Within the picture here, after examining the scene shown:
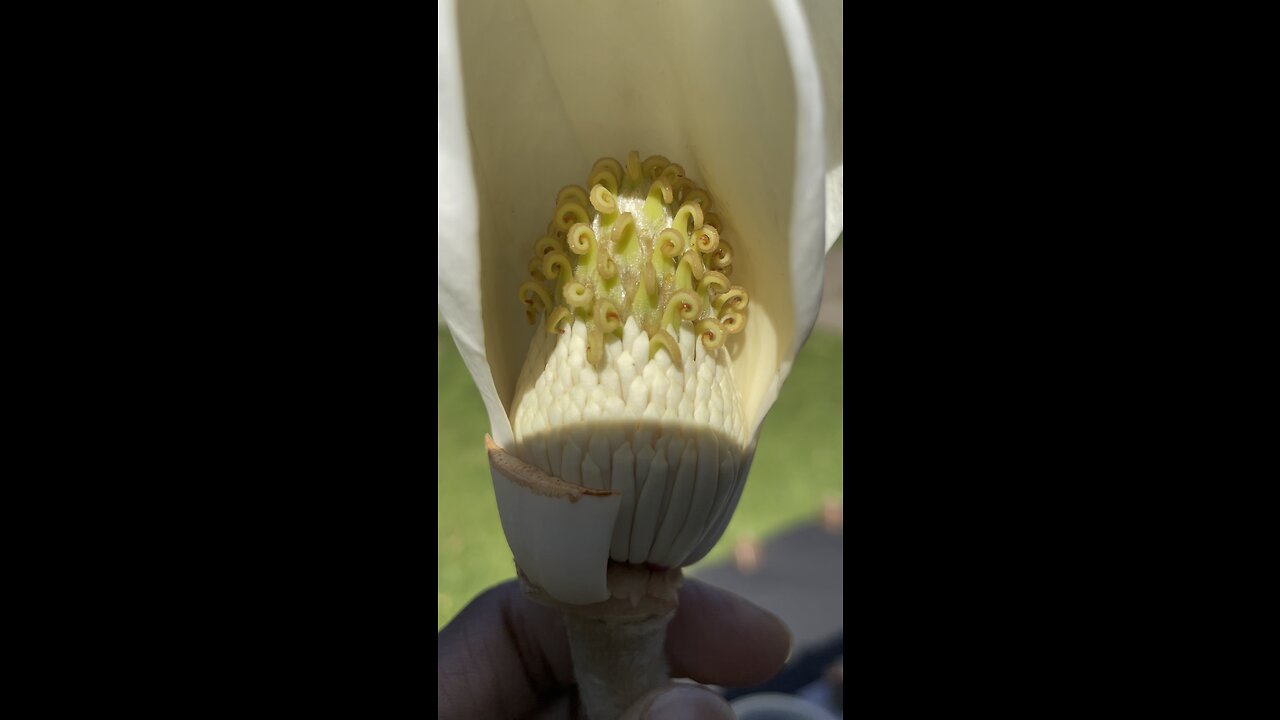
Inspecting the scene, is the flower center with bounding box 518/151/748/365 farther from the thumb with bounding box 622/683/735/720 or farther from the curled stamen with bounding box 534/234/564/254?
the thumb with bounding box 622/683/735/720

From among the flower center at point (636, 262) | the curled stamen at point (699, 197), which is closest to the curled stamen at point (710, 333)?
the flower center at point (636, 262)

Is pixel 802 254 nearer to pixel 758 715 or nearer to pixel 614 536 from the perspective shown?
pixel 614 536

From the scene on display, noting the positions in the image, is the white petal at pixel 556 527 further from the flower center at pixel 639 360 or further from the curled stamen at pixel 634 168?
the curled stamen at pixel 634 168

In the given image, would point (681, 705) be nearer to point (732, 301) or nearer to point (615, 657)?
point (615, 657)

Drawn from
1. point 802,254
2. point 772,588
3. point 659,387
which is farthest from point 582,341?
point 772,588

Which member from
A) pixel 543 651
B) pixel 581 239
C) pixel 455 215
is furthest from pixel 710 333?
pixel 543 651

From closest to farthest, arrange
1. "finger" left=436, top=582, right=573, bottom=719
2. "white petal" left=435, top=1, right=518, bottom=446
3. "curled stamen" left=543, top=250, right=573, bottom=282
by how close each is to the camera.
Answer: "white petal" left=435, top=1, right=518, bottom=446 < "curled stamen" left=543, top=250, right=573, bottom=282 < "finger" left=436, top=582, right=573, bottom=719

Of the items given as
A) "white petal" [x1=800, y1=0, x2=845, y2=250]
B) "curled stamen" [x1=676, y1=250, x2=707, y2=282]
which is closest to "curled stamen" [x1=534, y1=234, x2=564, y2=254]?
"curled stamen" [x1=676, y1=250, x2=707, y2=282]
